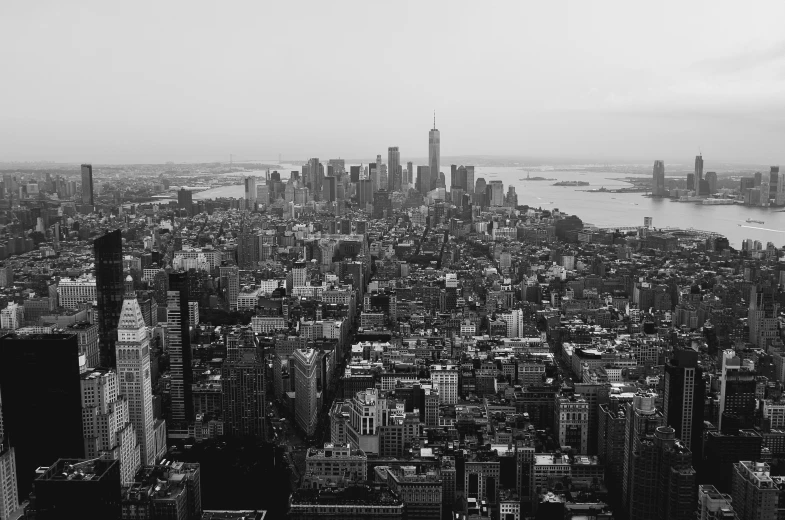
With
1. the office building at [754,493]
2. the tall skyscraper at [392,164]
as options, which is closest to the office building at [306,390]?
the office building at [754,493]

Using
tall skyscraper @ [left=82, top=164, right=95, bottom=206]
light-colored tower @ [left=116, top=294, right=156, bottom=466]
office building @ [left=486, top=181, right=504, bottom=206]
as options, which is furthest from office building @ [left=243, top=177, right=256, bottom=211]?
light-colored tower @ [left=116, top=294, right=156, bottom=466]

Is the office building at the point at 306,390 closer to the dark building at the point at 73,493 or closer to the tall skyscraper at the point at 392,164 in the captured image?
the dark building at the point at 73,493

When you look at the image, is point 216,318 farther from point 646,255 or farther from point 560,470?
point 646,255

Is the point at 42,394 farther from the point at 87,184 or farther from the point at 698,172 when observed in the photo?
the point at 698,172

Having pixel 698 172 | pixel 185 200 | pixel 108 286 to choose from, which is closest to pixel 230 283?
pixel 185 200

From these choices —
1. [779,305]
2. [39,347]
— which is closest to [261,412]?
[39,347]
